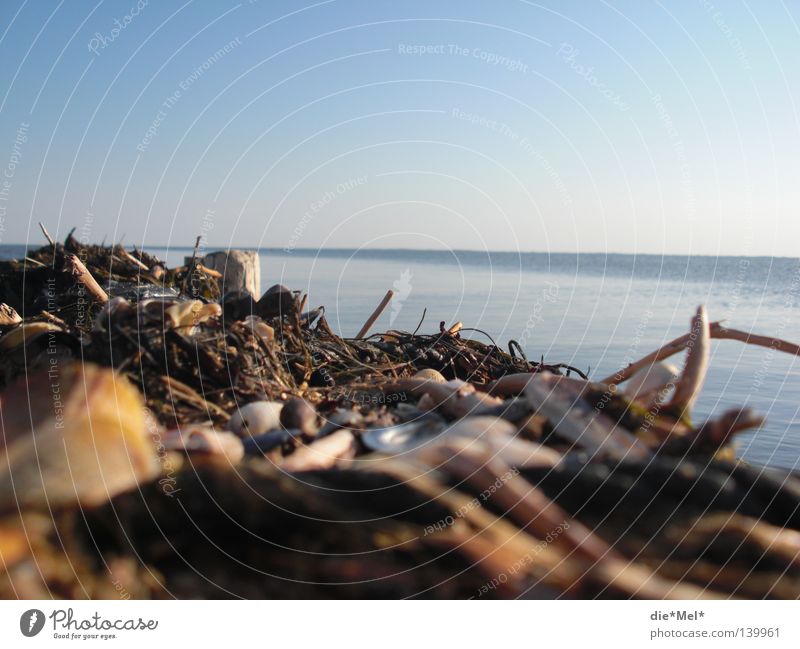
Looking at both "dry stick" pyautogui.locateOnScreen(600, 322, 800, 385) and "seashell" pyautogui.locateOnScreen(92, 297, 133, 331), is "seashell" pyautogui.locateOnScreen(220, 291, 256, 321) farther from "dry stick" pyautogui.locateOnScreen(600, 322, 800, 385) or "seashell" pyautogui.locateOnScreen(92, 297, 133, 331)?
"dry stick" pyautogui.locateOnScreen(600, 322, 800, 385)

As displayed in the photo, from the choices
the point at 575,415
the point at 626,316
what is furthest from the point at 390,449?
the point at 626,316

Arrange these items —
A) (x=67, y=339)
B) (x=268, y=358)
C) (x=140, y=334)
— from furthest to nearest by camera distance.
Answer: (x=268, y=358) < (x=67, y=339) < (x=140, y=334)

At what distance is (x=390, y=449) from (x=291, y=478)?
30 cm

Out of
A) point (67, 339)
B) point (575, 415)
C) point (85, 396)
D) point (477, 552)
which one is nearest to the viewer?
point (477, 552)

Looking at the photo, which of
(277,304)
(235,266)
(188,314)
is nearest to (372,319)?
(277,304)

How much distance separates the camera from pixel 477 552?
151 centimetres

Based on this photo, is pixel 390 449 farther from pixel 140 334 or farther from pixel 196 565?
pixel 140 334

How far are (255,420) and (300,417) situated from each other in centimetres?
12

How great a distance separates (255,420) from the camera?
1979 mm

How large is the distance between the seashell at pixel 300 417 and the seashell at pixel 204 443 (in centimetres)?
18

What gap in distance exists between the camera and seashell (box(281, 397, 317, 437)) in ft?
6.46

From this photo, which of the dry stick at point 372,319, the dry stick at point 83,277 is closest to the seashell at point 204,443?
the dry stick at point 83,277

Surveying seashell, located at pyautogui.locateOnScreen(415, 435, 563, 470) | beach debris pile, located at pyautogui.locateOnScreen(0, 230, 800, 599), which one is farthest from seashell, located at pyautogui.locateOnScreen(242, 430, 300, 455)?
seashell, located at pyautogui.locateOnScreen(415, 435, 563, 470)

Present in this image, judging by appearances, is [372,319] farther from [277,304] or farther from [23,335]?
[23,335]
